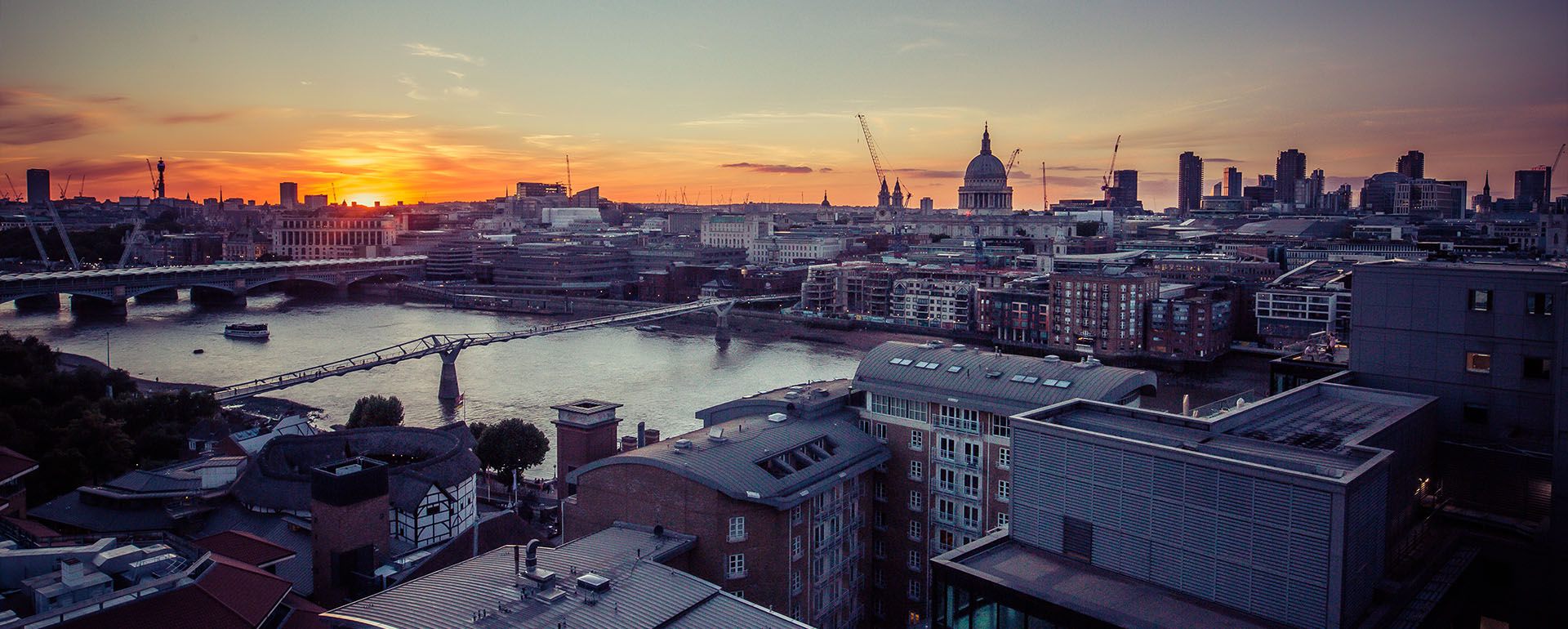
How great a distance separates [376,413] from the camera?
8414 mm

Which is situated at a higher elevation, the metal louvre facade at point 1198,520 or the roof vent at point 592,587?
the metal louvre facade at point 1198,520

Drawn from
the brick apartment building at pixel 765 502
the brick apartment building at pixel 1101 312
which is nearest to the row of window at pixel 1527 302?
the brick apartment building at pixel 765 502

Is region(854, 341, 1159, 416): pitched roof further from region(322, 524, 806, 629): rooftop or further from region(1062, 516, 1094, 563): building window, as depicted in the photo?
region(322, 524, 806, 629): rooftop

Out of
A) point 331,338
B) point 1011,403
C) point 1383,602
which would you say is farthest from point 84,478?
point 331,338

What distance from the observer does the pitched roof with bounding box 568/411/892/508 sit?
395 cm

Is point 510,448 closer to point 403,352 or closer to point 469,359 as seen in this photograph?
point 403,352

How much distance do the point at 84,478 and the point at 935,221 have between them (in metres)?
36.9

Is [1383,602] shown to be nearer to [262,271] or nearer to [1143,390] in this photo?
[1143,390]

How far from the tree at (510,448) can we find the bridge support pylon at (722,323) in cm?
947

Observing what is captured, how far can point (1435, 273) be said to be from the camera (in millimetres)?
3436

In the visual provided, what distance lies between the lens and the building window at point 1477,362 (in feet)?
10.9

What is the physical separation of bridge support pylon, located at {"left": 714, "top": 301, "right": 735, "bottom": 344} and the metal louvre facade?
46.1ft

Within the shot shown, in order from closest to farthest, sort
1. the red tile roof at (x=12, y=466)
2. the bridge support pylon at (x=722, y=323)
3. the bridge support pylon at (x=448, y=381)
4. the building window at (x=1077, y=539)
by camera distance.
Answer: the building window at (x=1077, y=539) → the red tile roof at (x=12, y=466) → the bridge support pylon at (x=448, y=381) → the bridge support pylon at (x=722, y=323)

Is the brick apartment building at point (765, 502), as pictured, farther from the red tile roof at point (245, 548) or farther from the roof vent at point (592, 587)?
the red tile roof at point (245, 548)
